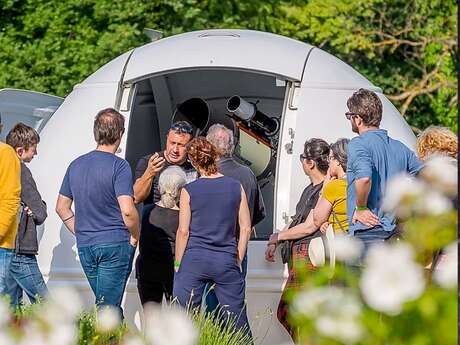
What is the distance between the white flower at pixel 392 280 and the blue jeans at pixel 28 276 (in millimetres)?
5437

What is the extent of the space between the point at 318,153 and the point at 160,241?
1.12 metres

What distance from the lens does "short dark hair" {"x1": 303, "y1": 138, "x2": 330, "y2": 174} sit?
723 centimetres

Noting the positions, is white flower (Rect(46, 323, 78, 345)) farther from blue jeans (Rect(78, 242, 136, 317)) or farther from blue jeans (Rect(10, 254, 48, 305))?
blue jeans (Rect(10, 254, 48, 305))

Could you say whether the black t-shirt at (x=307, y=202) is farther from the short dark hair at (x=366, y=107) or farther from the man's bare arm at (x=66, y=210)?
the man's bare arm at (x=66, y=210)

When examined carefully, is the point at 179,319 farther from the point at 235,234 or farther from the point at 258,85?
the point at 258,85

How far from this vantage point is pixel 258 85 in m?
9.76

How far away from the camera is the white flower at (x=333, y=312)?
7.09ft

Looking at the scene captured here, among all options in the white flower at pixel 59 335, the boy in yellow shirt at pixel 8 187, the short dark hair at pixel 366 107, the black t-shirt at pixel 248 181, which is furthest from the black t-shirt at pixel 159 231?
the white flower at pixel 59 335

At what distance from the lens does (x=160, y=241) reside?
727 centimetres

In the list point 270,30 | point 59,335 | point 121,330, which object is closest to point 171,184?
point 121,330

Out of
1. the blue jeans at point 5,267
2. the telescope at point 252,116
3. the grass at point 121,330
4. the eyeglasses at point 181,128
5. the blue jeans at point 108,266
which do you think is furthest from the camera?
the telescope at point 252,116

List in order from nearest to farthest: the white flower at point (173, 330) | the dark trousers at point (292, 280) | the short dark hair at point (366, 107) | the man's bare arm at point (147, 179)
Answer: the white flower at point (173, 330) < the short dark hair at point (366, 107) < the dark trousers at point (292, 280) < the man's bare arm at point (147, 179)

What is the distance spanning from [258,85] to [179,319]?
7.38 m

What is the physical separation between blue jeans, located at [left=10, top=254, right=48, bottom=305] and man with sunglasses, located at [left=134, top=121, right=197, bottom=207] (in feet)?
2.55
